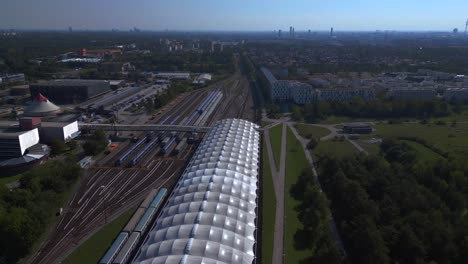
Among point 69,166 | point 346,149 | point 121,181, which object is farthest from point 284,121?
point 69,166

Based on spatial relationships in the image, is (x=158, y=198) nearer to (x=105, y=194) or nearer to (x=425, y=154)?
(x=105, y=194)

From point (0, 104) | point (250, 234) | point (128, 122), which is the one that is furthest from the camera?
point (0, 104)

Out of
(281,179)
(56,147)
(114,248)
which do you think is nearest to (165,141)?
(56,147)

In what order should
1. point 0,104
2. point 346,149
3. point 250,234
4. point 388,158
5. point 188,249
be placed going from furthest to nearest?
1. point 0,104
2. point 346,149
3. point 388,158
4. point 250,234
5. point 188,249

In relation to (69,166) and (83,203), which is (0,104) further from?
(83,203)

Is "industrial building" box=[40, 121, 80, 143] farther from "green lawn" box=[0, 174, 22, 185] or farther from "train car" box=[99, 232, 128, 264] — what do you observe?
"train car" box=[99, 232, 128, 264]
